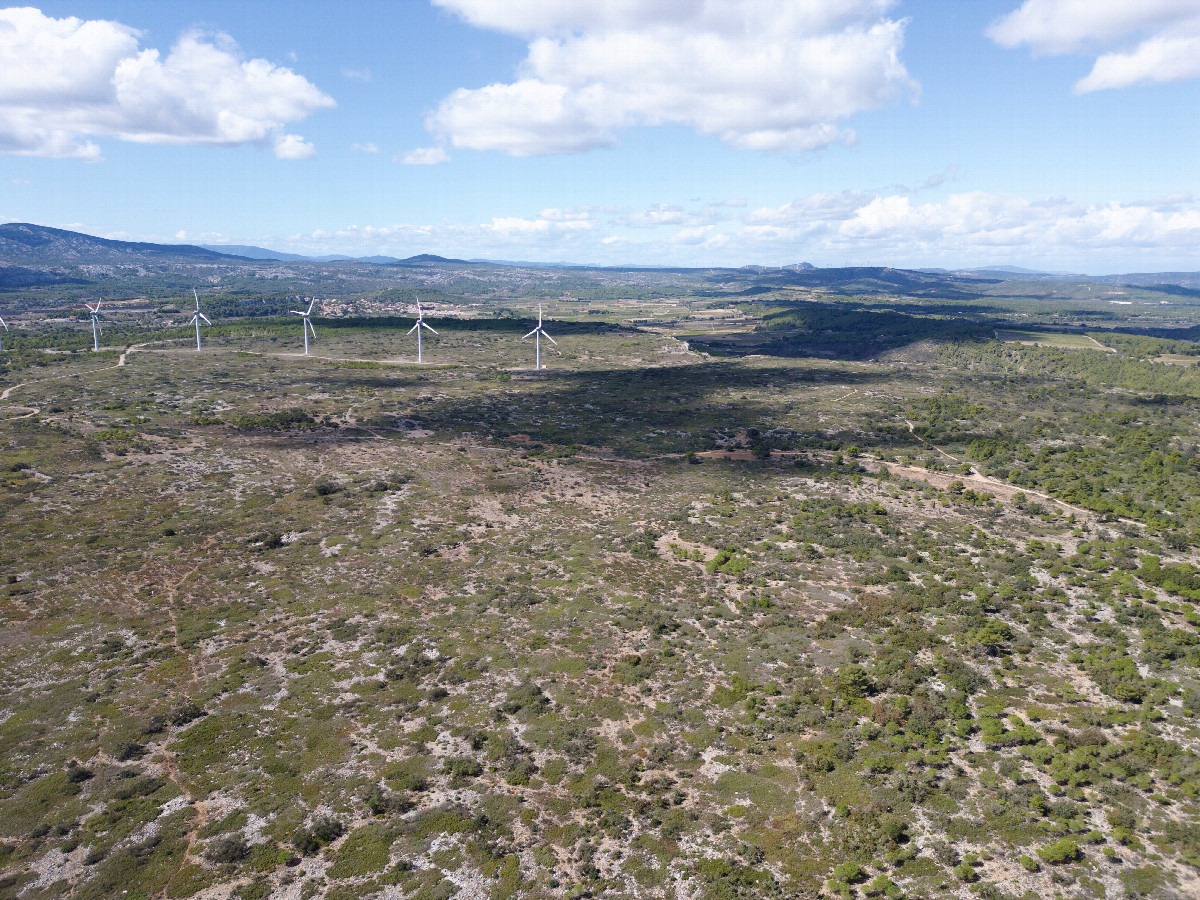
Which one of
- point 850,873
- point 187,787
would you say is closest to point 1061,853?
Answer: point 850,873

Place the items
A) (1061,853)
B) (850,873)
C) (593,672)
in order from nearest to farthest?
(850,873)
(1061,853)
(593,672)

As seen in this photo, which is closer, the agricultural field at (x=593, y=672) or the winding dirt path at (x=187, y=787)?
the winding dirt path at (x=187, y=787)

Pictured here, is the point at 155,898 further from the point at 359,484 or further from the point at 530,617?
the point at 359,484

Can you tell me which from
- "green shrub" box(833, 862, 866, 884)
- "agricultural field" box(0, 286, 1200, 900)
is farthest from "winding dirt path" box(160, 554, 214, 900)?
"green shrub" box(833, 862, 866, 884)

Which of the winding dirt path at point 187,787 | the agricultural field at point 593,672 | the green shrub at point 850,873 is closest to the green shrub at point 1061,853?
the agricultural field at point 593,672

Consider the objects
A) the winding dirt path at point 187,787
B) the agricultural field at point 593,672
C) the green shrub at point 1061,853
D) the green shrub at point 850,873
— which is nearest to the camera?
the green shrub at point 850,873

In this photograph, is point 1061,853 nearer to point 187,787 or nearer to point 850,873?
point 850,873

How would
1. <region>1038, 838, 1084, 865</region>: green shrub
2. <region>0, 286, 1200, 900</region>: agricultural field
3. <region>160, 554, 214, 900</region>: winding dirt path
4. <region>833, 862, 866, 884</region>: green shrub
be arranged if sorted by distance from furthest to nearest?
<region>0, 286, 1200, 900</region>: agricultural field → <region>160, 554, 214, 900</region>: winding dirt path → <region>1038, 838, 1084, 865</region>: green shrub → <region>833, 862, 866, 884</region>: green shrub

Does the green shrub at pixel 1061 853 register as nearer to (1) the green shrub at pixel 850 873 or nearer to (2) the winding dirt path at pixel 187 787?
(1) the green shrub at pixel 850 873

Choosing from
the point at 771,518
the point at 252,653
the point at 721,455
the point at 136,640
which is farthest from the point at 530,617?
the point at 721,455

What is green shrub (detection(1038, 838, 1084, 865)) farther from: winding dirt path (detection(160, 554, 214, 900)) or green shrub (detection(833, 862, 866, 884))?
winding dirt path (detection(160, 554, 214, 900))
